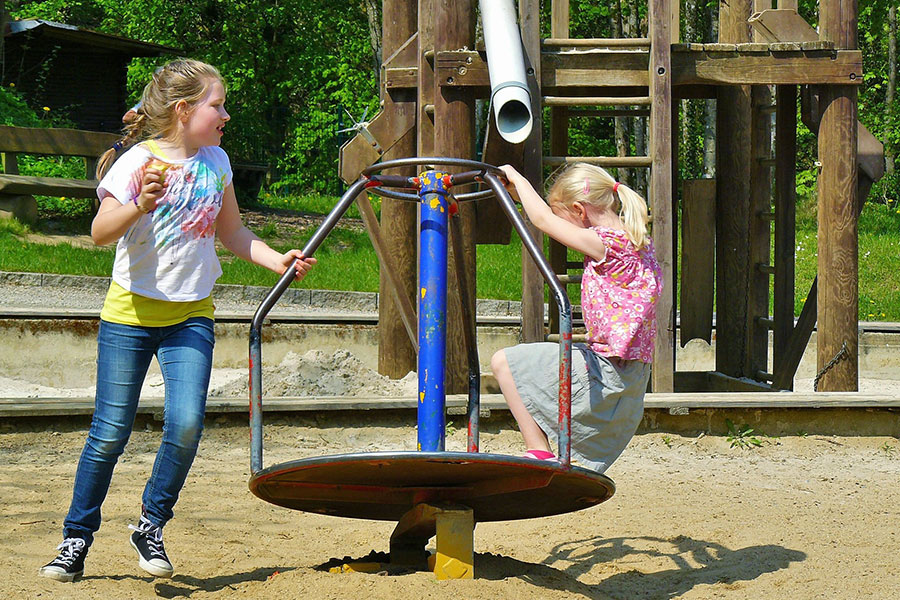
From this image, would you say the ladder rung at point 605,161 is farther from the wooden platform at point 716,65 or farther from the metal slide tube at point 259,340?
the metal slide tube at point 259,340

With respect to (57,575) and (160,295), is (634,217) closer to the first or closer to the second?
(160,295)

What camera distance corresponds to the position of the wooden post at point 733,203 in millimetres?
7848

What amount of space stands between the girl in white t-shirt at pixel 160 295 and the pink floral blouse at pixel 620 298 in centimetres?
85

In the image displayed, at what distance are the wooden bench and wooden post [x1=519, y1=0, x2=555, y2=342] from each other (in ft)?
29.6

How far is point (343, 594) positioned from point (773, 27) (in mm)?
4710

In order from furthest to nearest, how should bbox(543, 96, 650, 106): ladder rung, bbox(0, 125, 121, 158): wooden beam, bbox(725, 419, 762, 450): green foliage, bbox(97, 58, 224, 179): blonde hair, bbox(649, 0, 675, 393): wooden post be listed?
bbox(0, 125, 121, 158): wooden beam
bbox(649, 0, 675, 393): wooden post
bbox(543, 96, 650, 106): ladder rung
bbox(725, 419, 762, 450): green foliage
bbox(97, 58, 224, 179): blonde hair

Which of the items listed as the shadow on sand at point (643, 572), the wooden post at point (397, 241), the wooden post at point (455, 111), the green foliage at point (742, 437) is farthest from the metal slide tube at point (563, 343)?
the wooden post at point (397, 241)

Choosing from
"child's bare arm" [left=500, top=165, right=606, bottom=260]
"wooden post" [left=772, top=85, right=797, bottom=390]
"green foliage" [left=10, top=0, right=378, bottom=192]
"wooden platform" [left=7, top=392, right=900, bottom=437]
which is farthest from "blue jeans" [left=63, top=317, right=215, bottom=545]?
"green foliage" [left=10, top=0, right=378, bottom=192]

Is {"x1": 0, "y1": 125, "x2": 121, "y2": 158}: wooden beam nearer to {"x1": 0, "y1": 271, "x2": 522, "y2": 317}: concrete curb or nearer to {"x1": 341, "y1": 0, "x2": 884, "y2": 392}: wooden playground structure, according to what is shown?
{"x1": 0, "y1": 271, "x2": 522, "y2": 317}: concrete curb

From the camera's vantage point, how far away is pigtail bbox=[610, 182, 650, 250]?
3520 millimetres

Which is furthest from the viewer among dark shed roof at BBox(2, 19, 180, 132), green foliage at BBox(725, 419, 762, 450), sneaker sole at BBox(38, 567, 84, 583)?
dark shed roof at BBox(2, 19, 180, 132)

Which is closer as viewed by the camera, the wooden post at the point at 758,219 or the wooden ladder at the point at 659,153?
the wooden ladder at the point at 659,153

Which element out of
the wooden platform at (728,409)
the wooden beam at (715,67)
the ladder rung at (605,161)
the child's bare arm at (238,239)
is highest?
the wooden beam at (715,67)

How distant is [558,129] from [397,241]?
1.46 metres
